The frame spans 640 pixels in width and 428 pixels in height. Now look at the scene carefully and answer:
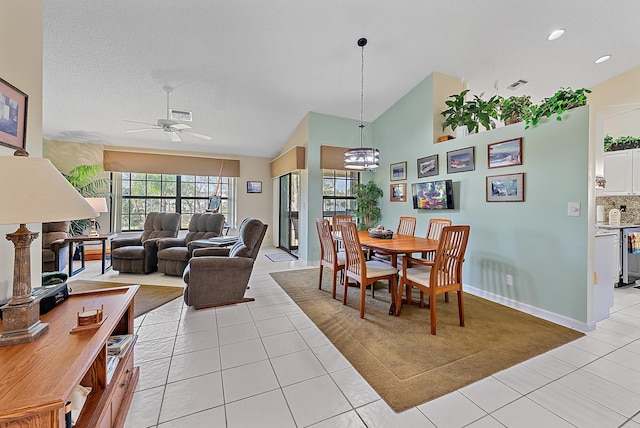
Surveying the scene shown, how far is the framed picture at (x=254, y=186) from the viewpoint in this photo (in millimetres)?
7203

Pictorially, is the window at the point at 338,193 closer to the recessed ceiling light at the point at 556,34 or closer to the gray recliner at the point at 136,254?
the gray recliner at the point at 136,254

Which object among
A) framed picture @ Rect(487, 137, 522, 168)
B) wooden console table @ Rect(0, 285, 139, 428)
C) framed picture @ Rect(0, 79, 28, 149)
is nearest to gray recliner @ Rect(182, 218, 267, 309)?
wooden console table @ Rect(0, 285, 139, 428)

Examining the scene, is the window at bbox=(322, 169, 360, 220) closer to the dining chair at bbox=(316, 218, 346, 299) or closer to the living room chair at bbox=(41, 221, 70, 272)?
the dining chair at bbox=(316, 218, 346, 299)

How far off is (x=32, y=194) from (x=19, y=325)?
1.81 feet

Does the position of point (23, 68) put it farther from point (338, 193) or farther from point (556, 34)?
point (556, 34)

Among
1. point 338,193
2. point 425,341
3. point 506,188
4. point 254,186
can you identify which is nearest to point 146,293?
point 425,341

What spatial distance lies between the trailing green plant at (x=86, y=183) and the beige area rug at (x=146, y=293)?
6.99 feet

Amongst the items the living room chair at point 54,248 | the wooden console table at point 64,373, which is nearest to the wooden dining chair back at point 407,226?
the wooden console table at point 64,373

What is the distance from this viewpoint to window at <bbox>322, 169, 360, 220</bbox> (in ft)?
18.7

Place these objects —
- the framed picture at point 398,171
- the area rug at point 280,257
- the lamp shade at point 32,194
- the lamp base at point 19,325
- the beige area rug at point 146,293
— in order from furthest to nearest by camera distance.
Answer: the area rug at point 280,257 < the framed picture at point 398,171 < the beige area rug at point 146,293 < the lamp base at point 19,325 < the lamp shade at point 32,194

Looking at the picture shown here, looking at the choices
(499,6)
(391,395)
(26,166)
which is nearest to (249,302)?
(391,395)

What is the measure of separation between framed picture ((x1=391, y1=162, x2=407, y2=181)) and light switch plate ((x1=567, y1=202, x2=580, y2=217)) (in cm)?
244

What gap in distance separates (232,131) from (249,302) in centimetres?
390

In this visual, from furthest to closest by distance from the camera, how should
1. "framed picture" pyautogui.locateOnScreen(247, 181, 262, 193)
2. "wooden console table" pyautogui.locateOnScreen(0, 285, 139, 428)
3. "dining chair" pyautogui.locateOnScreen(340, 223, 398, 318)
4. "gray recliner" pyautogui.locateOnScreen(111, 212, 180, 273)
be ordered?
"framed picture" pyautogui.locateOnScreen(247, 181, 262, 193) → "gray recliner" pyautogui.locateOnScreen(111, 212, 180, 273) → "dining chair" pyautogui.locateOnScreen(340, 223, 398, 318) → "wooden console table" pyautogui.locateOnScreen(0, 285, 139, 428)
